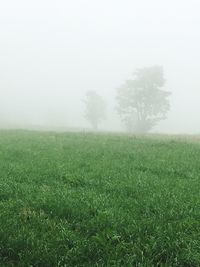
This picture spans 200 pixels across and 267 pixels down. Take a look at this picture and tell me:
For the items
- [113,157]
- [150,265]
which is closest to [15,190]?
[150,265]

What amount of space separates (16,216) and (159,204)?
4271 mm

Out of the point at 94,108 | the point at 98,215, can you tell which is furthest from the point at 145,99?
the point at 98,215

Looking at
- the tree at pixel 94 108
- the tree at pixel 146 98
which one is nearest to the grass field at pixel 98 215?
the tree at pixel 146 98

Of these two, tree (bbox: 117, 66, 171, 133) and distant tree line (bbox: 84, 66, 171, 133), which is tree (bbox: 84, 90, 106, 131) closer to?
distant tree line (bbox: 84, 66, 171, 133)

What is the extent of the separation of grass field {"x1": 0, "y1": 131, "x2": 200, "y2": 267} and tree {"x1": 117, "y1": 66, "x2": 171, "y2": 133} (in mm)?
67924

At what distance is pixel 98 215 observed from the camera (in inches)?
460

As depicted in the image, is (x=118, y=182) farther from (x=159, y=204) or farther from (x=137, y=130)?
(x=137, y=130)

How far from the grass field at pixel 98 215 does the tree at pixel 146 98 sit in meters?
67.9

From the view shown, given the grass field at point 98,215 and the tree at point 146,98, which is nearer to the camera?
the grass field at point 98,215

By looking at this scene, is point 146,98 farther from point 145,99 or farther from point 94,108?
point 94,108

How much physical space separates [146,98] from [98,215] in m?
76.7

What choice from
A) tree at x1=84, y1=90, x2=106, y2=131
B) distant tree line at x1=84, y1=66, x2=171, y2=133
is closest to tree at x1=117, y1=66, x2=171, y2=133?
distant tree line at x1=84, y1=66, x2=171, y2=133

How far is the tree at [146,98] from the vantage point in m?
87.1

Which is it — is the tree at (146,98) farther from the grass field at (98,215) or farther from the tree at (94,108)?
the grass field at (98,215)
